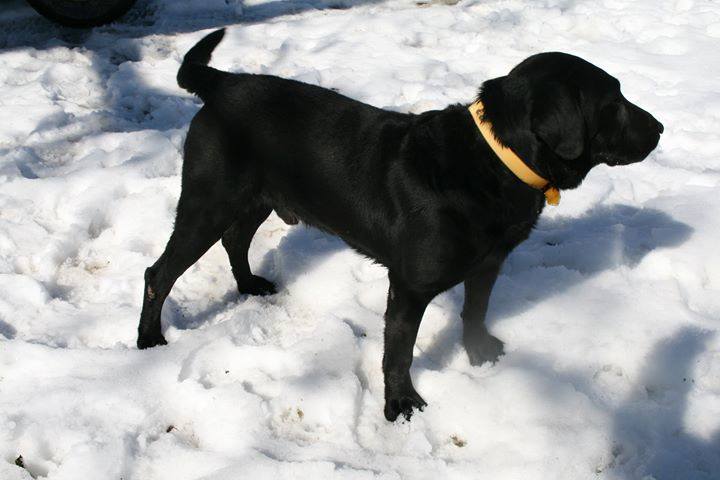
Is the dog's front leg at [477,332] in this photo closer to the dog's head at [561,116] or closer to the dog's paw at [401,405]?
the dog's paw at [401,405]

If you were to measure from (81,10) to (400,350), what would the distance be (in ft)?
12.6

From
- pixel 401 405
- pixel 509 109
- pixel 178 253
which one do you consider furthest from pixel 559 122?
pixel 178 253

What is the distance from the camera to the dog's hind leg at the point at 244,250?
320 cm

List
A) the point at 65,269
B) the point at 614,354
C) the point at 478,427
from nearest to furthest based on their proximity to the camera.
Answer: the point at 478,427, the point at 614,354, the point at 65,269

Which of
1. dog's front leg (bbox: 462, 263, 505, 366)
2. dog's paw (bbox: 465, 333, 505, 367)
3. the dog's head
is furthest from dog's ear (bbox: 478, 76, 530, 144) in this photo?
dog's paw (bbox: 465, 333, 505, 367)

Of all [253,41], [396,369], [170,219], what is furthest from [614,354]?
[253,41]

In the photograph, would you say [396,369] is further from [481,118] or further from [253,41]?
[253,41]

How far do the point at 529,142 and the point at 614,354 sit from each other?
1003mm

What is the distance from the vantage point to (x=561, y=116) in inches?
88.7

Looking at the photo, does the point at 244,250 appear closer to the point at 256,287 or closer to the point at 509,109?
the point at 256,287

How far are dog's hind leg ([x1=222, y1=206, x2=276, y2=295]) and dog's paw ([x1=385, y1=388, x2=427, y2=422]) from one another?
2.97ft

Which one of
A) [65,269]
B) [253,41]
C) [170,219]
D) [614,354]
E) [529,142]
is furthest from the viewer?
[253,41]

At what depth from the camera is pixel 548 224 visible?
3.67m

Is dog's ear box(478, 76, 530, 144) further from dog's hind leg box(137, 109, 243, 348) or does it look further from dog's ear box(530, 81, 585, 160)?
dog's hind leg box(137, 109, 243, 348)
